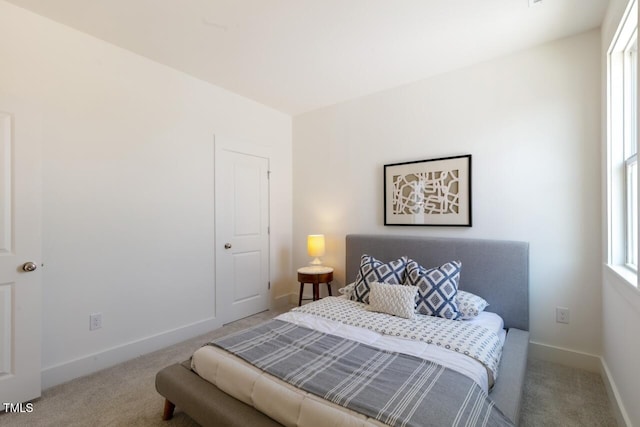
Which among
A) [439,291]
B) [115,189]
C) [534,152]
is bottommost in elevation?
[439,291]

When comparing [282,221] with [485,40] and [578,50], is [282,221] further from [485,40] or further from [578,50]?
[578,50]

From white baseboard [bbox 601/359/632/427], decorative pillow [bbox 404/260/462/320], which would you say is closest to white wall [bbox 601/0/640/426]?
white baseboard [bbox 601/359/632/427]

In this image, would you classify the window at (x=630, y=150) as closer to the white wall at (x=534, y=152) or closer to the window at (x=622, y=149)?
the window at (x=622, y=149)

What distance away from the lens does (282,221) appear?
405 centimetres

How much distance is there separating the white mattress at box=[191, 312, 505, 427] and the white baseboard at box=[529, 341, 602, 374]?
2.39 ft

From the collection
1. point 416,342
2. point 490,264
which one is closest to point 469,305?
point 490,264

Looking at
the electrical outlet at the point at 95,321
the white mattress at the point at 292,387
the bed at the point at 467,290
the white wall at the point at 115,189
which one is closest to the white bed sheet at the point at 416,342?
the white mattress at the point at 292,387

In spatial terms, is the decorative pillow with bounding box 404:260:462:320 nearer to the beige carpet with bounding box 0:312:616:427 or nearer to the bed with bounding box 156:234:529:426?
the bed with bounding box 156:234:529:426

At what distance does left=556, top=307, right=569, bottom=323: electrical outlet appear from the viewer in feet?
7.73

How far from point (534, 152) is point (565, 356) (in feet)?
5.42

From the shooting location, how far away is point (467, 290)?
2623 mm

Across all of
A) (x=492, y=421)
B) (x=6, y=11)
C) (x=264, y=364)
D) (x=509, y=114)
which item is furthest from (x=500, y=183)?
(x=6, y=11)

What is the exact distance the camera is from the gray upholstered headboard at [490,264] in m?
2.42

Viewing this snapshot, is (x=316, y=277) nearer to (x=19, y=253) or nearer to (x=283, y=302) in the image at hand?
(x=283, y=302)
